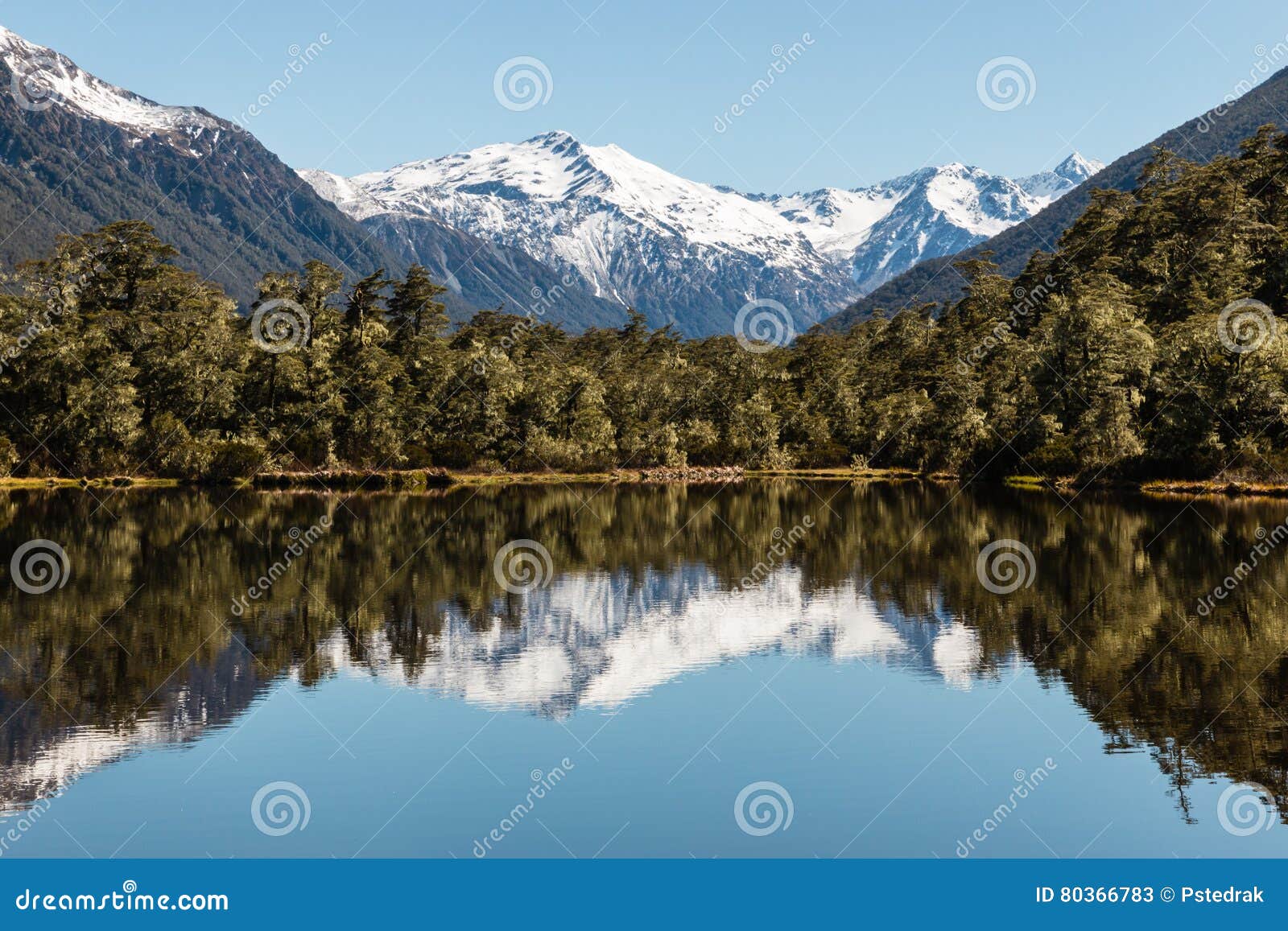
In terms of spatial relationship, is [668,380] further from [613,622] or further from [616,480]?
[613,622]

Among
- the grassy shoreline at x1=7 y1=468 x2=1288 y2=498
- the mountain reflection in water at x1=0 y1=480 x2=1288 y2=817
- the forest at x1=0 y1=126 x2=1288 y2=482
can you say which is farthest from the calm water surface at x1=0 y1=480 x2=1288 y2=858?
the forest at x1=0 y1=126 x2=1288 y2=482

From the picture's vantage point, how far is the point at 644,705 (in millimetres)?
23422

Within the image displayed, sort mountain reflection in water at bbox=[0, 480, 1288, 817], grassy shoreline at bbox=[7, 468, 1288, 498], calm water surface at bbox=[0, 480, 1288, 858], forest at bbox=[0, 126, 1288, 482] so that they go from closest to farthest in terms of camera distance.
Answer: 1. calm water surface at bbox=[0, 480, 1288, 858]
2. mountain reflection in water at bbox=[0, 480, 1288, 817]
3. grassy shoreline at bbox=[7, 468, 1288, 498]
4. forest at bbox=[0, 126, 1288, 482]

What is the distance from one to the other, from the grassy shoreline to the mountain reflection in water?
22.5 meters

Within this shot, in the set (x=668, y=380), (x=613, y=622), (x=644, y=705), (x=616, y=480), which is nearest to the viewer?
(x=644, y=705)

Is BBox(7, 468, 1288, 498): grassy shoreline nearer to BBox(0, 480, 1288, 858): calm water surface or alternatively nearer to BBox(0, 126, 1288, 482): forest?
BBox(0, 126, 1288, 482): forest

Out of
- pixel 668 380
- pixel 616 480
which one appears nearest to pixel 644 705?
pixel 616 480

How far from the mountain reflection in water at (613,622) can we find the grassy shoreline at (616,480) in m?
22.5

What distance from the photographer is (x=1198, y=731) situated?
20.3 metres

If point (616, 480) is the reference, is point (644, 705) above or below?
below

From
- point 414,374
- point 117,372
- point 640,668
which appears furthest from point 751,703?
point 414,374

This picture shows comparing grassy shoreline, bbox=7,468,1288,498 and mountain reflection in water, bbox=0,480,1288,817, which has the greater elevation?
grassy shoreline, bbox=7,468,1288,498

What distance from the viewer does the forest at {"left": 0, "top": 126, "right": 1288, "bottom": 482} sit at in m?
85.9

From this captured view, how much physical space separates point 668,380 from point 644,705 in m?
101
